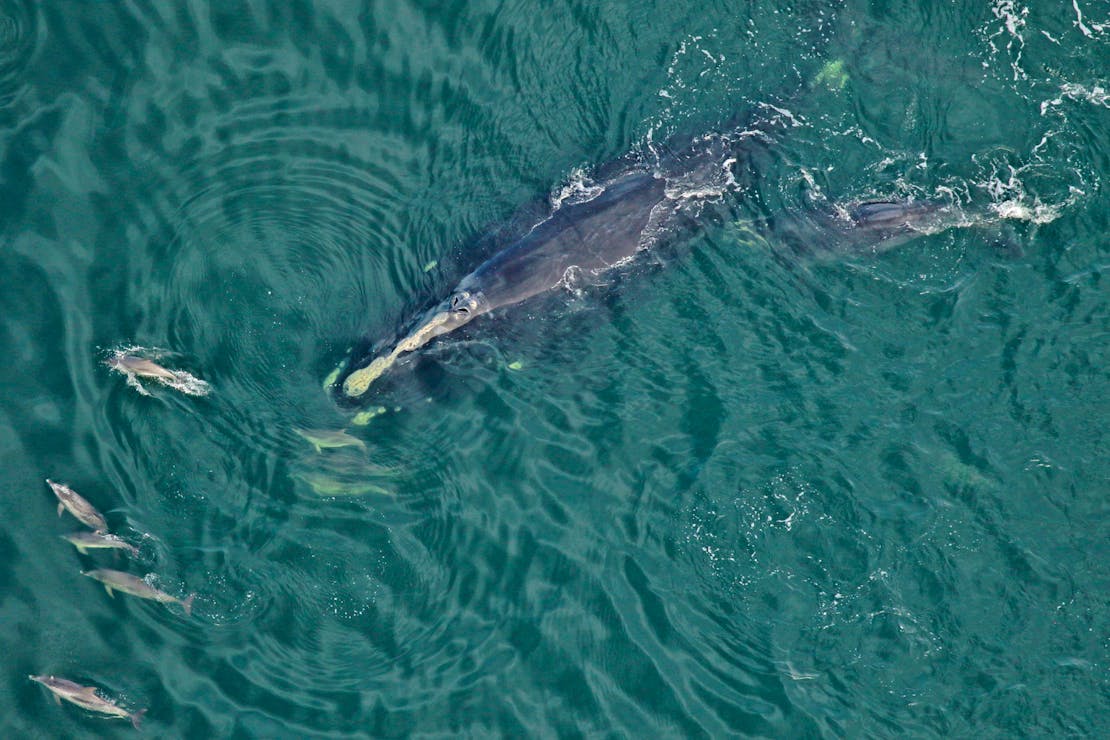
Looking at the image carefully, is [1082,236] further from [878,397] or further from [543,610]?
[543,610]

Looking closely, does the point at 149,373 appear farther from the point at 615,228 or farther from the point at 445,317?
the point at 615,228

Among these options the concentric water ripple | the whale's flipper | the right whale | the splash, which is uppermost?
the concentric water ripple

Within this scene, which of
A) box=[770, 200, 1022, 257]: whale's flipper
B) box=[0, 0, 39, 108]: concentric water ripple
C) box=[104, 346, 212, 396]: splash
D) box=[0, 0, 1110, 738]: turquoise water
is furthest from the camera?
box=[0, 0, 39, 108]: concentric water ripple

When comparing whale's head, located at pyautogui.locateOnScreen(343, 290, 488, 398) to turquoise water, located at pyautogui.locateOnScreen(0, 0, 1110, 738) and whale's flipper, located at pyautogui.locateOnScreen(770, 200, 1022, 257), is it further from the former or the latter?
whale's flipper, located at pyautogui.locateOnScreen(770, 200, 1022, 257)

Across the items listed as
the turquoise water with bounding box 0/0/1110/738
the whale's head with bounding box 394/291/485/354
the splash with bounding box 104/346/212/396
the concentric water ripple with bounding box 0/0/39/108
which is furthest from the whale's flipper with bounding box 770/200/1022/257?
the concentric water ripple with bounding box 0/0/39/108

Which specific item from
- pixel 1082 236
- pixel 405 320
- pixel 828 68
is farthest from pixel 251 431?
pixel 1082 236

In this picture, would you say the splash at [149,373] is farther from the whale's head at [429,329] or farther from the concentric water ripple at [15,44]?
the concentric water ripple at [15,44]

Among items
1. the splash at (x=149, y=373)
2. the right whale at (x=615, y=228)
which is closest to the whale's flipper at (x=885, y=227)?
the right whale at (x=615, y=228)
